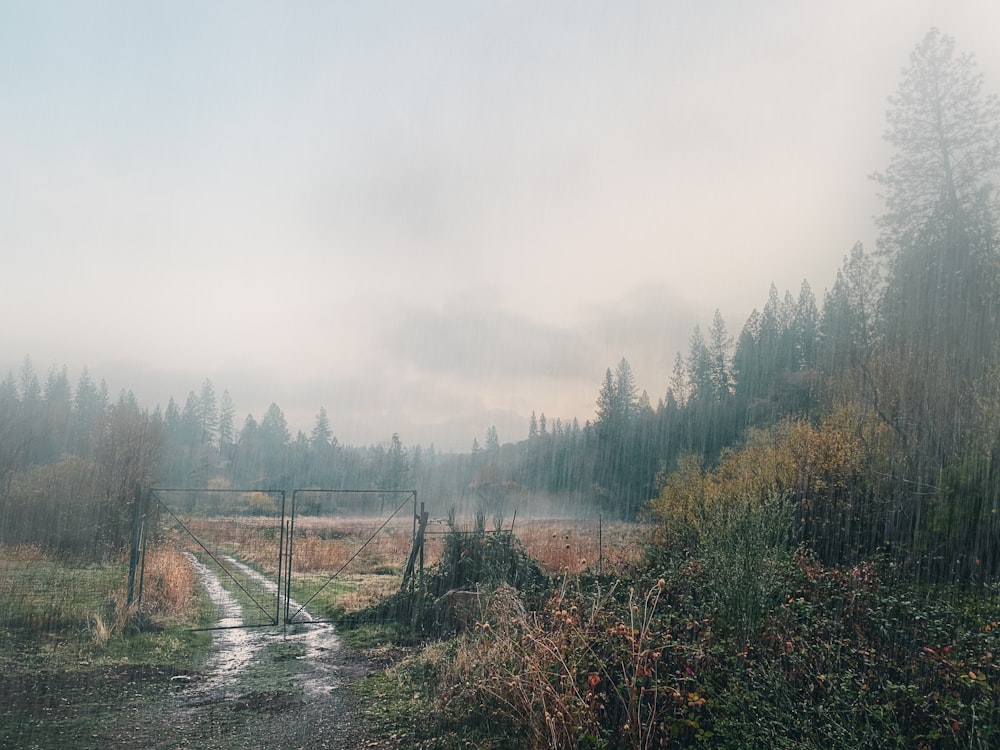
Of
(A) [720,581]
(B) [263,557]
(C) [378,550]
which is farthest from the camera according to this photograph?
(C) [378,550]

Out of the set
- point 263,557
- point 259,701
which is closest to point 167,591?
point 259,701

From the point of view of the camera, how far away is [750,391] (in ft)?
194

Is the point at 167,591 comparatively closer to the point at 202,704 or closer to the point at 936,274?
the point at 202,704

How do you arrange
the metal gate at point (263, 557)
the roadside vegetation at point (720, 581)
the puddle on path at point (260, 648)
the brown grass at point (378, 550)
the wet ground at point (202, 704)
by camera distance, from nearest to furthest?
the roadside vegetation at point (720, 581) < the wet ground at point (202, 704) < the puddle on path at point (260, 648) < the metal gate at point (263, 557) < the brown grass at point (378, 550)

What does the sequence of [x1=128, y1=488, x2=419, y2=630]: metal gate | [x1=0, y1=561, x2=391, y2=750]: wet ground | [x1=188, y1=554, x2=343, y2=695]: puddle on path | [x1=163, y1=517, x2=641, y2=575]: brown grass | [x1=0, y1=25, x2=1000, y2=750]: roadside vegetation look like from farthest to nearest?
1. [x1=163, y1=517, x2=641, y2=575]: brown grass
2. [x1=128, y1=488, x2=419, y2=630]: metal gate
3. [x1=188, y1=554, x2=343, y2=695]: puddle on path
4. [x1=0, y1=561, x2=391, y2=750]: wet ground
5. [x1=0, y1=25, x2=1000, y2=750]: roadside vegetation

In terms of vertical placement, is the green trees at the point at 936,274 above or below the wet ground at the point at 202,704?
above

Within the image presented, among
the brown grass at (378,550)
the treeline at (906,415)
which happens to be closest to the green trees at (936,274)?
the treeline at (906,415)

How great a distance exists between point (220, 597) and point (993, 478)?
17229 mm

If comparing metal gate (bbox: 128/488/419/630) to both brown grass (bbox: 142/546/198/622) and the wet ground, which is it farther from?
the wet ground

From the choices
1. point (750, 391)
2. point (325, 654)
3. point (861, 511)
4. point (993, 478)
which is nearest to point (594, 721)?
point (325, 654)

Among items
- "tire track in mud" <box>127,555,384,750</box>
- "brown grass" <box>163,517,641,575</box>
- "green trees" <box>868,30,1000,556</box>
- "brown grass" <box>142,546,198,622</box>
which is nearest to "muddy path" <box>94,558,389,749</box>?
"tire track in mud" <box>127,555,384,750</box>

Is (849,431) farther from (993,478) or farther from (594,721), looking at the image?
(594,721)

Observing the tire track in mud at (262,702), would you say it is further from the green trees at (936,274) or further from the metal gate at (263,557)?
the green trees at (936,274)

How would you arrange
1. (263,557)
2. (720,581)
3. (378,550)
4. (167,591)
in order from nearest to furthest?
(720,581)
(167,591)
(263,557)
(378,550)
